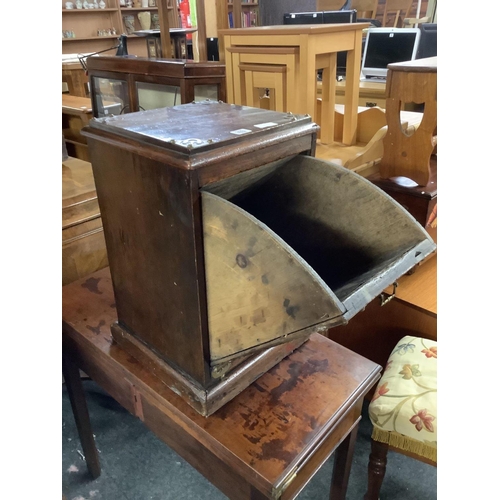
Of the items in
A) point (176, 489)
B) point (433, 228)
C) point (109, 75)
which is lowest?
point (176, 489)

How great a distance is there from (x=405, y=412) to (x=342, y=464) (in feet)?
0.79

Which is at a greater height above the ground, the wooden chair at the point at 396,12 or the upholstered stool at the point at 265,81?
the wooden chair at the point at 396,12

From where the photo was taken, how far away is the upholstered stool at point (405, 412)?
3.60 feet

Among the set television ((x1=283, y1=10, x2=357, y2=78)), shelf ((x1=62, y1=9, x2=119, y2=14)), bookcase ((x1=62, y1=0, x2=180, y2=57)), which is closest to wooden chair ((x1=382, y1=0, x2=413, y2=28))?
television ((x1=283, y1=10, x2=357, y2=78))

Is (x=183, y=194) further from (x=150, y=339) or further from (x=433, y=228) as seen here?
(x=433, y=228)

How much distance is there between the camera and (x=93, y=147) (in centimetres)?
73

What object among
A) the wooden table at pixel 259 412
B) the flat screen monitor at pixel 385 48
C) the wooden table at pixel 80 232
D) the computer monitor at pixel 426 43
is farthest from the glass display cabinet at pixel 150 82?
the computer monitor at pixel 426 43

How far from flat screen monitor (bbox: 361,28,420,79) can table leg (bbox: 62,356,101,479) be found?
8.24 ft

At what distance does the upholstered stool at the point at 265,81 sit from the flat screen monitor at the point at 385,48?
1.68m

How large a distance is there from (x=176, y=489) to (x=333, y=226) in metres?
1.07

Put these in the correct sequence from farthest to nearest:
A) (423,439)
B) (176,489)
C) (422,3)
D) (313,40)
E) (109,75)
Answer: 1. (422,3)
2. (109,75)
3. (176,489)
4. (313,40)
5. (423,439)

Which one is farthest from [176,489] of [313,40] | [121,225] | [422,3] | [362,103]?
[422,3]

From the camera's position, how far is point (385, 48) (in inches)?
112

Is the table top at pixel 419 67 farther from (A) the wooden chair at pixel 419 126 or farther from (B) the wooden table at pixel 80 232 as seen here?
(B) the wooden table at pixel 80 232
